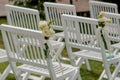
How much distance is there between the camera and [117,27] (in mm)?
6703

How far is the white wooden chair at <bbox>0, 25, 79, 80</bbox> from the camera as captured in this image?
18.2 ft

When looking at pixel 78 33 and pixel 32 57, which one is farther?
pixel 78 33

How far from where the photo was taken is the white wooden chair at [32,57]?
18.2 feet

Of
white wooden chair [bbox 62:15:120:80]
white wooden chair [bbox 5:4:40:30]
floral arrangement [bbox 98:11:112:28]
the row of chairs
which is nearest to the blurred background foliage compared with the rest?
the row of chairs

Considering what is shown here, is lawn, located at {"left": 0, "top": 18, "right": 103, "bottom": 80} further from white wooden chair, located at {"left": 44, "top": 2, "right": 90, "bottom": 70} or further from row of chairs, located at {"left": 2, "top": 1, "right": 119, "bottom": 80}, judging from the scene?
row of chairs, located at {"left": 2, "top": 1, "right": 119, "bottom": 80}

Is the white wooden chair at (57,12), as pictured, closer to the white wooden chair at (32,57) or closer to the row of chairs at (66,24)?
the row of chairs at (66,24)

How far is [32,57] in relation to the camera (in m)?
5.84

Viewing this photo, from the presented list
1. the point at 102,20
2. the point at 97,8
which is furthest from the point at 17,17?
the point at 102,20

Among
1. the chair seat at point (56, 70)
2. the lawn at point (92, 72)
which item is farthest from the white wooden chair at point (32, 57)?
the lawn at point (92, 72)

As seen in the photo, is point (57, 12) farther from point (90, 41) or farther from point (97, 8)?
point (90, 41)

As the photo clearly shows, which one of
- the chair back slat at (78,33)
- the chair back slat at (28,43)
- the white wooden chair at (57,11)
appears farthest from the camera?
the white wooden chair at (57,11)

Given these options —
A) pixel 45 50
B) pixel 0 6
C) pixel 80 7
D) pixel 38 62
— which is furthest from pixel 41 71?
pixel 0 6

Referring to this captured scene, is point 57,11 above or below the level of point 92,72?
above

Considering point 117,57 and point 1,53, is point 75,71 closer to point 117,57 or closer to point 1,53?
point 117,57
